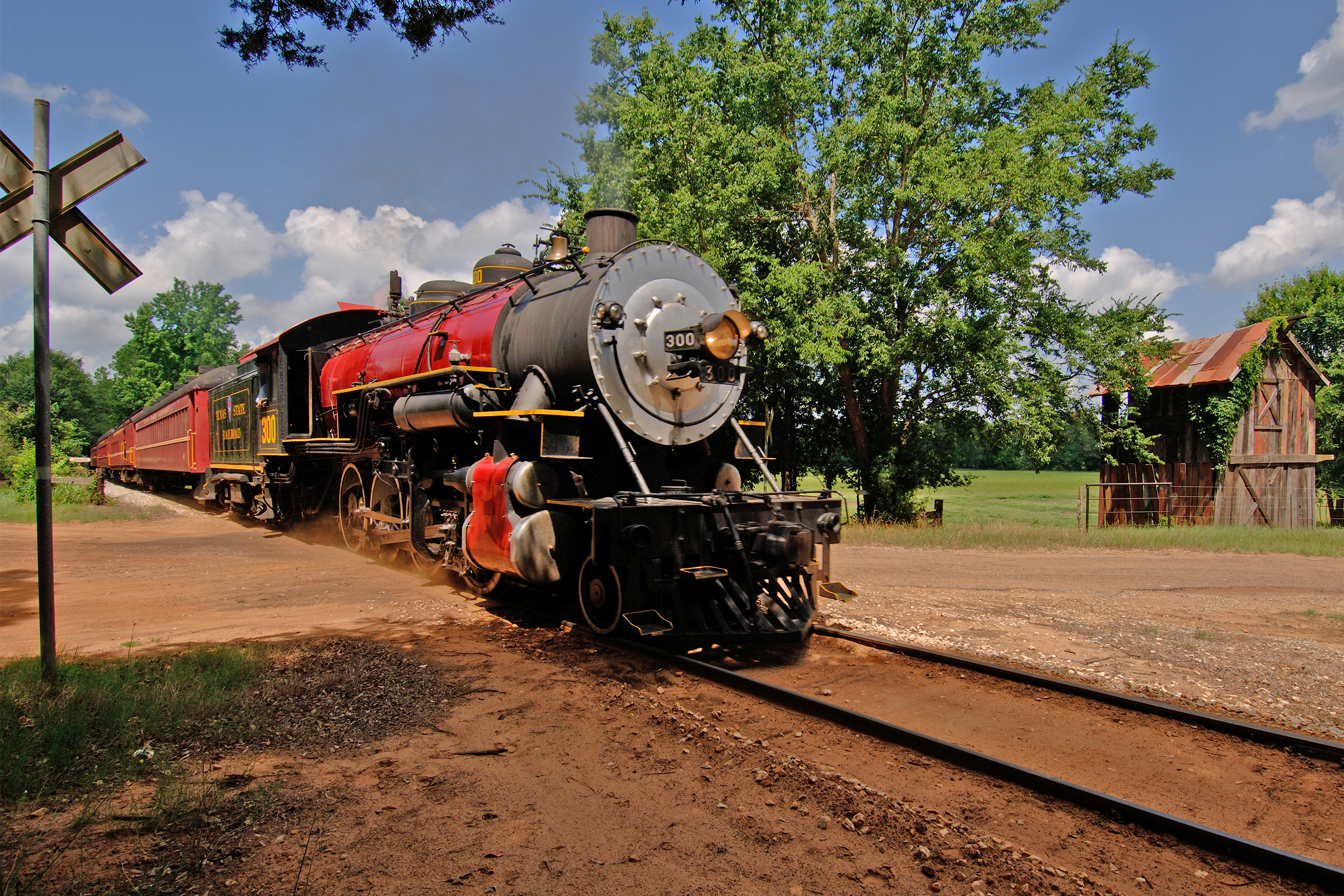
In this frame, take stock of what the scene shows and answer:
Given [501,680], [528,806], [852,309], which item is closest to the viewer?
[528,806]

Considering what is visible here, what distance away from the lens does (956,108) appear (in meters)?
14.4

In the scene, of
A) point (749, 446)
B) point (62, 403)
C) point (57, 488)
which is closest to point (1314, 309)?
point (749, 446)

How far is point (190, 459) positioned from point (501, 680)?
16.6 meters

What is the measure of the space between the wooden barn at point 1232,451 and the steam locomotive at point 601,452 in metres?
13.8

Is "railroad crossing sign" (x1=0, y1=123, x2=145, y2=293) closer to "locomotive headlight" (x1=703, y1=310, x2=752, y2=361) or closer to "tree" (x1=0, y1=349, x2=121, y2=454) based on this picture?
"locomotive headlight" (x1=703, y1=310, x2=752, y2=361)

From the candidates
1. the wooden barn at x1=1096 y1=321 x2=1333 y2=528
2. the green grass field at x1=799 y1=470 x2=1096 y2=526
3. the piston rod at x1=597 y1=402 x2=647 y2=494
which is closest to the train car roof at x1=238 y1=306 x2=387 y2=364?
the piston rod at x1=597 y1=402 x2=647 y2=494

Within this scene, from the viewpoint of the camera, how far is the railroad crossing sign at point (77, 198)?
4082 mm

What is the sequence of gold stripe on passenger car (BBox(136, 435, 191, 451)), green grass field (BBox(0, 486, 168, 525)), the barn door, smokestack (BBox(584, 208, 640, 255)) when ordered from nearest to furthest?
1. smokestack (BBox(584, 208, 640, 255))
2. green grass field (BBox(0, 486, 168, 525))
3. the barn door
4. gold stripe on passenger car (BBox(136, 435, 191, 451))

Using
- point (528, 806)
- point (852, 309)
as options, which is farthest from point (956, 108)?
point (528, 806)

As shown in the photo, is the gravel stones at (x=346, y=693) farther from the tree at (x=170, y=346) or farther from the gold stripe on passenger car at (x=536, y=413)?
the tree at (x=170, y=346)

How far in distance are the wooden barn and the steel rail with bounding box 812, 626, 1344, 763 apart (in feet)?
44.1

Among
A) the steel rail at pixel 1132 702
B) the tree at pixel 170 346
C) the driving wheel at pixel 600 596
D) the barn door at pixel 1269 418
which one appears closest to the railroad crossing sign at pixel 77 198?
the driving wheel at pixel 600 596

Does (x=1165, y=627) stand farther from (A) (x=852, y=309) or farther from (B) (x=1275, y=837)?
(A) (x=852, y=309)

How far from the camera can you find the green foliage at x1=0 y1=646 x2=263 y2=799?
A: 3318mm
